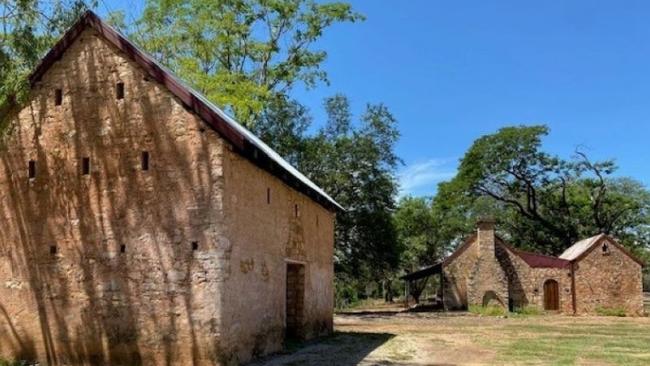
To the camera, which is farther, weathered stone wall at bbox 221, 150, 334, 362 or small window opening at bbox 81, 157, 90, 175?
small window opening at bbox 81, 157, 90, 175

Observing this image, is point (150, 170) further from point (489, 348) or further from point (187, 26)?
point (187, 26)

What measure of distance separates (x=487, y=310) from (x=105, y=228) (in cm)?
2867

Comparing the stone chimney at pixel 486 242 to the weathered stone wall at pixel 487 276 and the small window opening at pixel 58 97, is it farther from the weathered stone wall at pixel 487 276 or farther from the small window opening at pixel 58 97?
the small window opening at pixel 58 97

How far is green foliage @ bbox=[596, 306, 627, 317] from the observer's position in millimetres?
38478

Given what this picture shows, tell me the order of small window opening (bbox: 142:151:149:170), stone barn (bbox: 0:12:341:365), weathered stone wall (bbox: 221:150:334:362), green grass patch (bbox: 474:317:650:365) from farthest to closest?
green grass patch (bbox: 474:317:650:365)
small window opening (bbox: 142:151:149:170)
weathered stone wall (bbox: 221:150:334:362)
stone barn (bbox: 0:12:341:365)

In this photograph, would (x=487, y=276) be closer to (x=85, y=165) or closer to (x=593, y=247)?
(x=593, y=247)

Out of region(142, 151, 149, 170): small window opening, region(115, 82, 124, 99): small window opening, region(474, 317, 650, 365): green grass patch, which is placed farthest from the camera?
region(474, 317, 650, 365): green grass patch

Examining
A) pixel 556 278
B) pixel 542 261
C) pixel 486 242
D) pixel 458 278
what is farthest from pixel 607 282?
pixel 458 278

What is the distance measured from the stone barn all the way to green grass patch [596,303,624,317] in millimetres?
30807

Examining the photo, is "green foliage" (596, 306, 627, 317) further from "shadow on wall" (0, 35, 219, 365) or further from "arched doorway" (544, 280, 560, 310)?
"shadow on wall" (0, 35, 219, 365)

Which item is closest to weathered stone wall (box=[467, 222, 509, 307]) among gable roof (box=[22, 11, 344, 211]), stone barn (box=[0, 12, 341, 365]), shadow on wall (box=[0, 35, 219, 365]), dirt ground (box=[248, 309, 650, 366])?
dirt ground (box=[248, 309, 650, 366])

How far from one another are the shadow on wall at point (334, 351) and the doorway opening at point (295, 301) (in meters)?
0.62

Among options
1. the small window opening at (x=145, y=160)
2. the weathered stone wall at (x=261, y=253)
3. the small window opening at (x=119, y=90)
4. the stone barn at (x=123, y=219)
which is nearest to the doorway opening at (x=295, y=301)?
the weathered stone wall at (x=261, y=253)

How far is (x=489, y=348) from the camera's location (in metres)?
16.2
